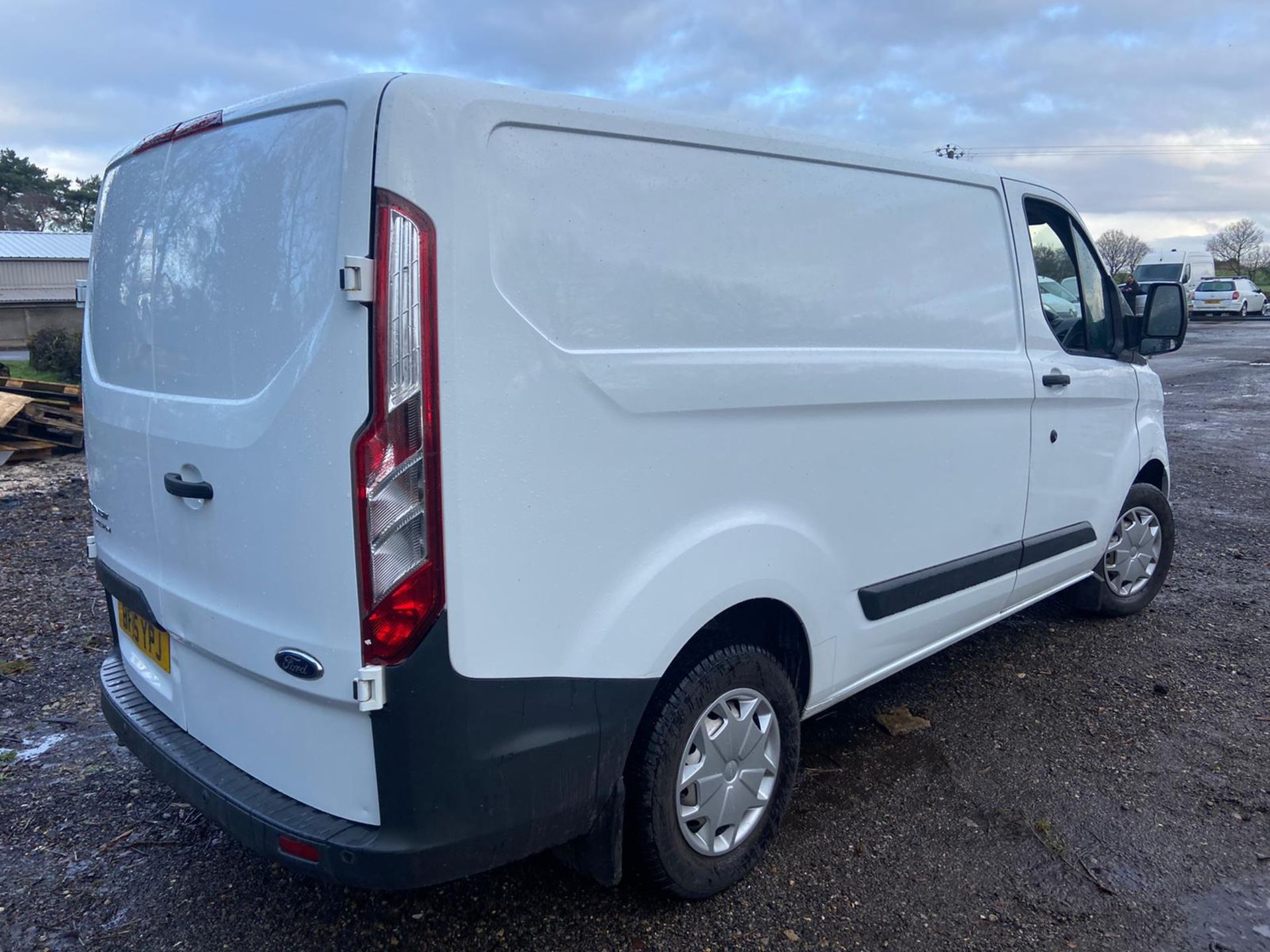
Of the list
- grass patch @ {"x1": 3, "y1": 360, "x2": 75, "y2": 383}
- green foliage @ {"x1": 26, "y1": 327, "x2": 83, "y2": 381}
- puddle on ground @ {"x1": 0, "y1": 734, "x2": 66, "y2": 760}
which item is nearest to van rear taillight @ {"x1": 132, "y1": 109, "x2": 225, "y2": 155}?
puddle on ground @ {"x1": 0, "y1": 734, "x2": 66, "y2": 760}

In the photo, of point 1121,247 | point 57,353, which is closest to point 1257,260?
point 1121,247

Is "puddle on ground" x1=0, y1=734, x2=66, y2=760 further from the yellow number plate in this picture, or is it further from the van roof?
the van roof

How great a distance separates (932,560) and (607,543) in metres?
1.57

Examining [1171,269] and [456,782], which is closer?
[456,782]

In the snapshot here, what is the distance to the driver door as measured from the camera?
3.69 metres

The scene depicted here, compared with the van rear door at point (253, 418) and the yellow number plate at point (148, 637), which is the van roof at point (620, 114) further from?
the yellow number plate at point (148, 637)

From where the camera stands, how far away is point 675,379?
2275 millimetres

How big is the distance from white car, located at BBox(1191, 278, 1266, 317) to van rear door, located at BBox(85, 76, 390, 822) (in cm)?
4108

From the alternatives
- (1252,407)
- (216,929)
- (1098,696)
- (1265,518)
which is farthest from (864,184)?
(1252,407)

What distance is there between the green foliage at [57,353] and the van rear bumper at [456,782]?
14328 millimetres

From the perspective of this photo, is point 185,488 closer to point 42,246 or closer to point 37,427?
point 37,427

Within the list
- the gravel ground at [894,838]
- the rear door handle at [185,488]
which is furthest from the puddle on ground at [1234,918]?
the rear door handle at [185,488]

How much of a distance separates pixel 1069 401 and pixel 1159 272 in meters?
39.9

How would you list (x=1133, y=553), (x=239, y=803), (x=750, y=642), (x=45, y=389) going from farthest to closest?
(x=45, y=389) → (x=1133, y=553) → (x=750, y=642) → (x=239, y=803)
